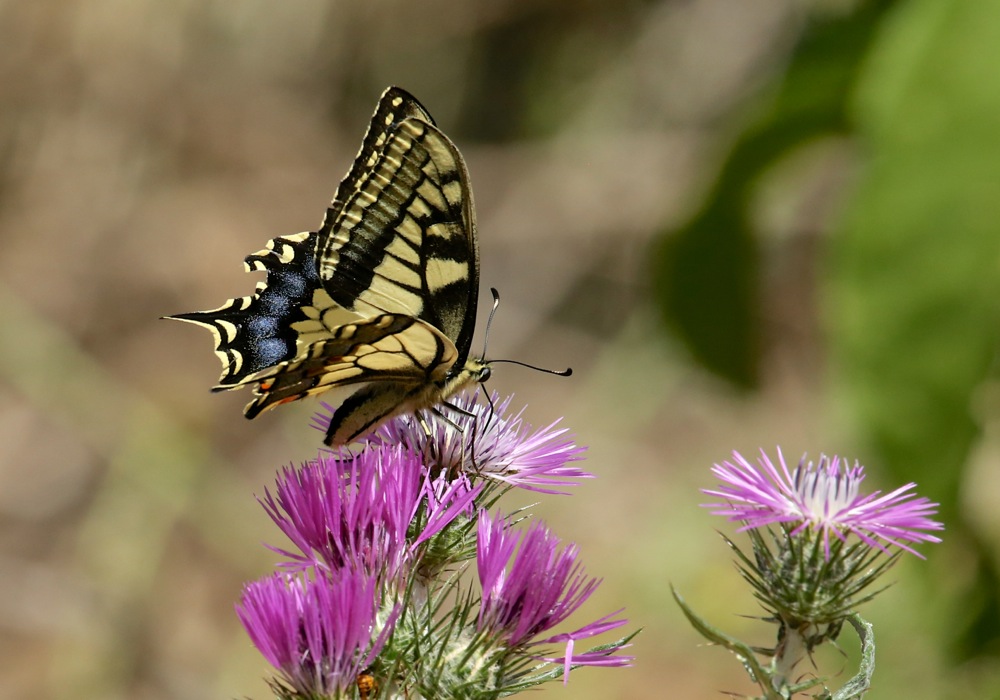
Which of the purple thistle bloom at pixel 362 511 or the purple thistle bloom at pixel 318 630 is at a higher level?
the purple thistle bloom at pixel 362 511

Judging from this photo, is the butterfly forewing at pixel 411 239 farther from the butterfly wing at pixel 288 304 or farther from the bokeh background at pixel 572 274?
the bokeh background at pixel 572 274

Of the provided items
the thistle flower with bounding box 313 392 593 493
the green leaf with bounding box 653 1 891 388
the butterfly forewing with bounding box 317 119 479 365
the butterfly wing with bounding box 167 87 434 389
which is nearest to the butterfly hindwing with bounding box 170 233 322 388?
the butterfly wing with bounding box 167 87 434 389

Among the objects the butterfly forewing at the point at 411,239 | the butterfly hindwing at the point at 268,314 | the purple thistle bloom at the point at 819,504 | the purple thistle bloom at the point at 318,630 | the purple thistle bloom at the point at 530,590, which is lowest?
the purple thistle bloom at the point at 318,630

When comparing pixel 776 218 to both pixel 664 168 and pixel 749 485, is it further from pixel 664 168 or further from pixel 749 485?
pixel 749 485

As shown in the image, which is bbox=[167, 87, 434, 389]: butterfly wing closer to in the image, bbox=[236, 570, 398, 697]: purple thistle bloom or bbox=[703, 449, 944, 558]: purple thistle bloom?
bbox=[236, 570, 398, 697]: purple thistle bloom

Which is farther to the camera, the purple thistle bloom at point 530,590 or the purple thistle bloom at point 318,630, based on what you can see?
the purple thistle bloom at point 530,590

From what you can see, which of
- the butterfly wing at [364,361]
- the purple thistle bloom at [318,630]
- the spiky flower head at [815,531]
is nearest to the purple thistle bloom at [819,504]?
the spiky flower head at [815,531]

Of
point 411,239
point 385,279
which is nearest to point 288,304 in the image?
point 385,279
